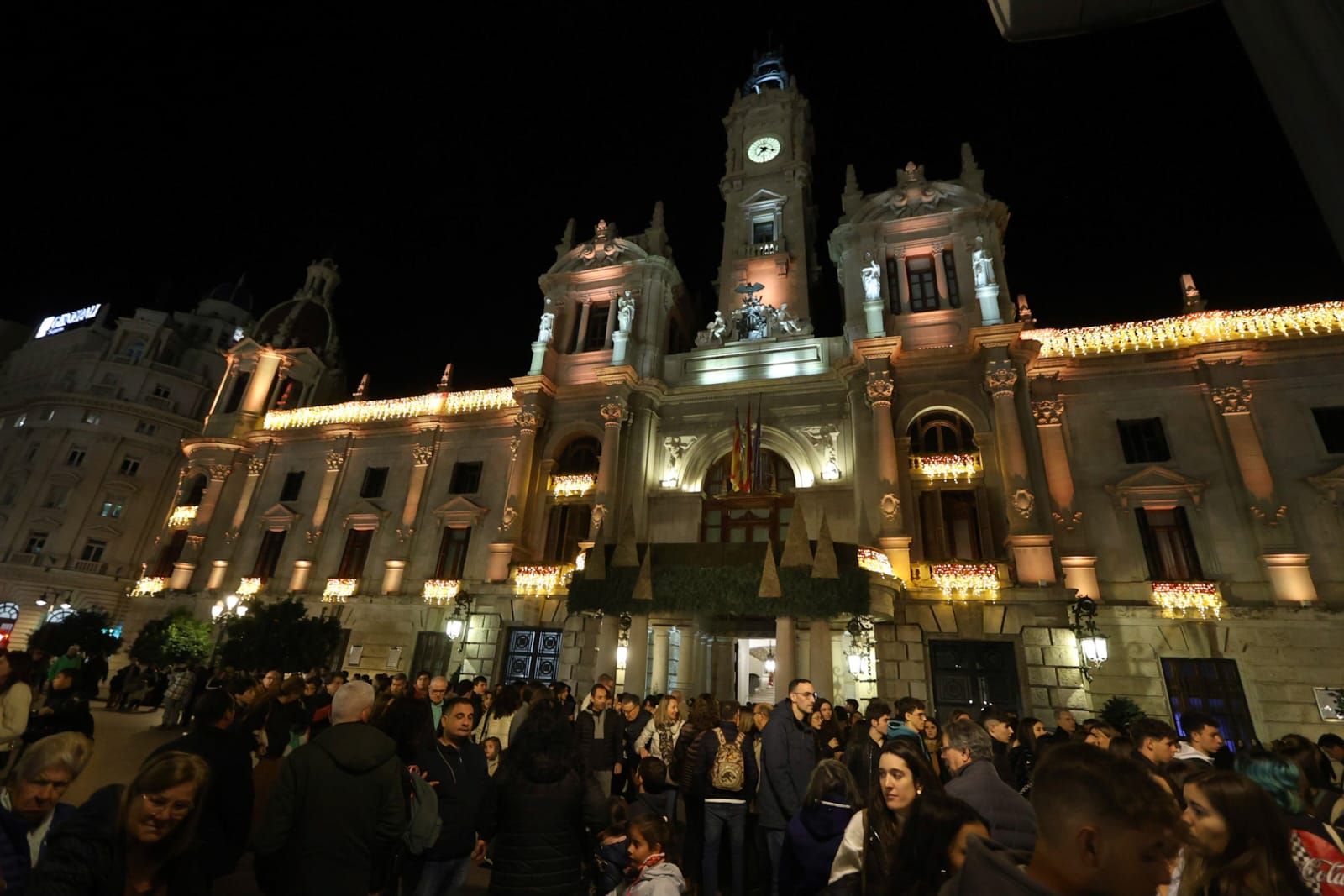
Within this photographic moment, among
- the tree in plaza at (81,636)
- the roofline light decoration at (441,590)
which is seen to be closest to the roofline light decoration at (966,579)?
the roofline light decoration at (441,590)

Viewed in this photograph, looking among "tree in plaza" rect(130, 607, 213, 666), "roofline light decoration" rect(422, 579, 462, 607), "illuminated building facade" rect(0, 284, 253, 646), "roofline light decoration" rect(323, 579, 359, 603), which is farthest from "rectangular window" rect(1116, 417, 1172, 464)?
"illuminated building facade" rect(0, 284, 253, 646)

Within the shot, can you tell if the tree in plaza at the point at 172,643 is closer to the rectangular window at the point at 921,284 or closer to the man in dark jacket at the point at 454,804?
the man in dark jacket at the point at 454,804

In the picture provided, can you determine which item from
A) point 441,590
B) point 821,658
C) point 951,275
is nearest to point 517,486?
→ point 441,590

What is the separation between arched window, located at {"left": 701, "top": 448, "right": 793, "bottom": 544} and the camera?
20094mm

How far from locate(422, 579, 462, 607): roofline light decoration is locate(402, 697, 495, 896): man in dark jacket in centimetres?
1987

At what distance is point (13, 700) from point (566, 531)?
18515 mm

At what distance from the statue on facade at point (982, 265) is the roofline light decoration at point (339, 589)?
92.0 ft

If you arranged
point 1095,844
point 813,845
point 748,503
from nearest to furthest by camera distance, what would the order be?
point 1095,844 → point 813,845 → point 748,503

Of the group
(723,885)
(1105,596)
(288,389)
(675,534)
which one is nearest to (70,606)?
(288,389)

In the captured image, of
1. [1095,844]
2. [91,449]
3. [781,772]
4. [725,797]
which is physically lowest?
[725,797]

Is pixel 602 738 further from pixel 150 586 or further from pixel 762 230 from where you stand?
pixel 150 586

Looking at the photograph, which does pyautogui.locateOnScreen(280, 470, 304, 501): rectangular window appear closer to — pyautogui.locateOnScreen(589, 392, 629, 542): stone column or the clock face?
pyautogui.locateOnScreen(589, 392, 629, 542): stone column

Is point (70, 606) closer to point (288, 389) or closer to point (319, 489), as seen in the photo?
point (288, 389)

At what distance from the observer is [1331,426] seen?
17984mm
